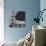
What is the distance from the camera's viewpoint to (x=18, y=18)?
5.48 meters

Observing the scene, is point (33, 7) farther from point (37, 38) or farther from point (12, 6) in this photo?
point (37, 38)

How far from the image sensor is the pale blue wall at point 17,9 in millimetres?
5383

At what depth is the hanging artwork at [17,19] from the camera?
5461 millimetres

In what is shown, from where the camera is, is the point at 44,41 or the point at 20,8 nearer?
the point at 44,41

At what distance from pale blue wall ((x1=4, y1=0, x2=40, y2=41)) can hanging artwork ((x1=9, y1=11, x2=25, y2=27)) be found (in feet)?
0.53

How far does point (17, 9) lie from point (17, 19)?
401mm

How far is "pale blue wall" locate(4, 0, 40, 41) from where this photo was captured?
5.38 m

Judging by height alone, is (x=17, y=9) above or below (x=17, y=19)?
above

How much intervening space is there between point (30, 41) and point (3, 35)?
2.39m

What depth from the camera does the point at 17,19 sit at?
5.48 meters

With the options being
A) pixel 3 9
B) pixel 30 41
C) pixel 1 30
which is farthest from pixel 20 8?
pixel 30 41

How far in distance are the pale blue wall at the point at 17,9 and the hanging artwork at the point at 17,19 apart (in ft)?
0.53

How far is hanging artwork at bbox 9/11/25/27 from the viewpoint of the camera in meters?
5.46

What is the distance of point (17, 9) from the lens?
5438mm
